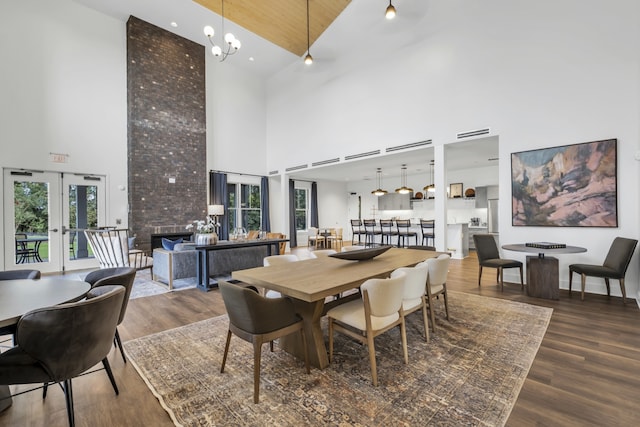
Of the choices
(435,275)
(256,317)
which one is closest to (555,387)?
(435,275)

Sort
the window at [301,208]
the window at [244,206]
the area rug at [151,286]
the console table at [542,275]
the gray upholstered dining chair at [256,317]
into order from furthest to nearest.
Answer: the window at [301,208] < the window at [244,206] < the area rug at [151,286] < the console table at [542,275] < the gray upholstered dining chair at [256,317]

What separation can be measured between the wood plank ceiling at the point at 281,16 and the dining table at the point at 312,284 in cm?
688

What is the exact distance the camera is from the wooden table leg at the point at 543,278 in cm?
410

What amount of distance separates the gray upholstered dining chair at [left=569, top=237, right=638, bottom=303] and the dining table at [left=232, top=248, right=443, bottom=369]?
10.3ft

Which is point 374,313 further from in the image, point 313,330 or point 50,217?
point 50,217

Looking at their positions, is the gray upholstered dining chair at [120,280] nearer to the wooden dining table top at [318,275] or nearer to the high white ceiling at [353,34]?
the wooden dining table top at [318,275]

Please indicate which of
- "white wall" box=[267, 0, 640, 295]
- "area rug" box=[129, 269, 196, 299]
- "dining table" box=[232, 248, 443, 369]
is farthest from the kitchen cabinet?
"area rug" box=[129, 269, 196, 299]

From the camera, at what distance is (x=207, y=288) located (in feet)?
15.5

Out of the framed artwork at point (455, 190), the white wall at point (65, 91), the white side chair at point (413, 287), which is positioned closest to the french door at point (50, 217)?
the white wall at point (65, 91)

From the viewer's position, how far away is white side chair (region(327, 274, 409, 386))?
2070mm

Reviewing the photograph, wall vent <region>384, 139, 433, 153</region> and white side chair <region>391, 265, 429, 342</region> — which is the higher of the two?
wall vent <region>384, 139, 433, 153</region>

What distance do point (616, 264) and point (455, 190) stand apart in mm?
6157

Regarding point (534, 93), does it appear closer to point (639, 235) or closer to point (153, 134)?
point (639, 235)

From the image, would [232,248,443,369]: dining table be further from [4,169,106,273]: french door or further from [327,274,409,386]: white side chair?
[4,169,106,273]: french door
